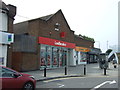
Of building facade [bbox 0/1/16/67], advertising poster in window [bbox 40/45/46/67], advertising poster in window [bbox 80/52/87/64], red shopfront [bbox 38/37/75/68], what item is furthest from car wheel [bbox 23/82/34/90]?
advertising poster in window [bbox 80/52/87/64]

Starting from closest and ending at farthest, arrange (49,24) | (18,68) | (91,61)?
(18,68) < (49,24) < (91,61)

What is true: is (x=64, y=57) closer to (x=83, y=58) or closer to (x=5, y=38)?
(x=83, y=58)

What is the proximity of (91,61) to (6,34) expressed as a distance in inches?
1065

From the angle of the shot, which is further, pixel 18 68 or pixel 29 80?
pixel 18 68

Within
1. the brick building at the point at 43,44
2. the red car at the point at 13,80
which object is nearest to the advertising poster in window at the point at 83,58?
the brick building at the point at 43,44

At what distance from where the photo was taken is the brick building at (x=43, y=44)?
16.4m

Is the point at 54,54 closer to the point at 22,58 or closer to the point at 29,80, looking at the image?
the point at 22,58

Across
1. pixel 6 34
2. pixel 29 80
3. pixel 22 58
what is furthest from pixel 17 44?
pixel 29 80

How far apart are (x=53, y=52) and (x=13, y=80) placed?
15470 millimetres

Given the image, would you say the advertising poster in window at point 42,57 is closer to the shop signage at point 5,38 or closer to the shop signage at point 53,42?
the shop signage at point 53,42

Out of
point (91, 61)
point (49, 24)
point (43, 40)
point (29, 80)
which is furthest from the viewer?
point (91, 61)

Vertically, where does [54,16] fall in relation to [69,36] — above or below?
above

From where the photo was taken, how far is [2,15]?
45.3 ft

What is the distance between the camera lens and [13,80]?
610cm
